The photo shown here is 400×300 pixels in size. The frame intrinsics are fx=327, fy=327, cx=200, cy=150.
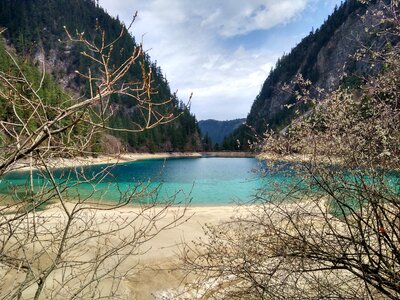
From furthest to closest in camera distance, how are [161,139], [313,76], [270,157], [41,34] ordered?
[313,76], [41,34], [161,139], [270,157]

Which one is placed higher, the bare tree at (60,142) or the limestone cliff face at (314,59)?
the limestone cliff face at (314,59)

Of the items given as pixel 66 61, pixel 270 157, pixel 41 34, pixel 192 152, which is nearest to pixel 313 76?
pixel 192 152

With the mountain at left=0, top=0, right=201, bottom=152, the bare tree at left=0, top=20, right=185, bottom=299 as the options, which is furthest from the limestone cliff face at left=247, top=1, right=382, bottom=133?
the bare tree at left=0, top=20, right=185, bottom=299

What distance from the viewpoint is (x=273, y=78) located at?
169625mm

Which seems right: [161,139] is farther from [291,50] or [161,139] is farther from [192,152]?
[291,50]

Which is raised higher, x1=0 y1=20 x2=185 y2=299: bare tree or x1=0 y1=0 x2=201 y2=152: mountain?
x1=0 y1=0 x2=201 y2=152: mountain

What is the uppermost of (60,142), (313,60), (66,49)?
(66,49)

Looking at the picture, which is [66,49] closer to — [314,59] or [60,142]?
[314,59]

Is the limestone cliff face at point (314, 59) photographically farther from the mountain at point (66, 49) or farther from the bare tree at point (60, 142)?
the bare tree at point (60, 142)

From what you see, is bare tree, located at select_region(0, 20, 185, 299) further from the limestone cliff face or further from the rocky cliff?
the limestone cliff face

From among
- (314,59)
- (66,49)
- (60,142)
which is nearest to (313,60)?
(314,59)

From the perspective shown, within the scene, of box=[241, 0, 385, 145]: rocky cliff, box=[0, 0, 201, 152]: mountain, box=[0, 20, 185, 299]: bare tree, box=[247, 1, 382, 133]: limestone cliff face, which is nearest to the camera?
box=[0, 20, 185, 299]: bare tree

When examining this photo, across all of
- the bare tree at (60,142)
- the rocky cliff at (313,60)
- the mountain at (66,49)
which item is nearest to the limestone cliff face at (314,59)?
the rocky cliff at (313,60)

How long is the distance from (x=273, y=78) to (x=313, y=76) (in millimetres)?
31707
